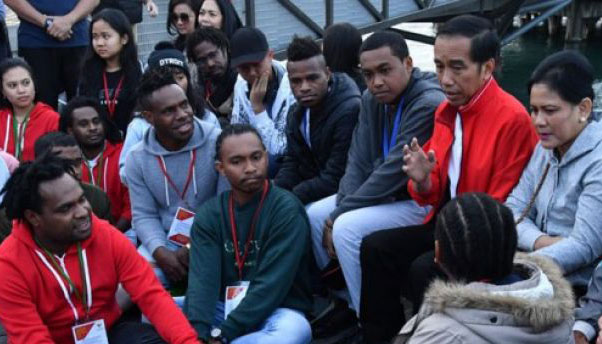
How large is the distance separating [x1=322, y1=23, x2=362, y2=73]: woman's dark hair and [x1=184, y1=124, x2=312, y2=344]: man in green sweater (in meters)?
1.20

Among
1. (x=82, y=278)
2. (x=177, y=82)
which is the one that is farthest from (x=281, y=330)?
(x=177, y=82)

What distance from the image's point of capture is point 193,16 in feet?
19.5

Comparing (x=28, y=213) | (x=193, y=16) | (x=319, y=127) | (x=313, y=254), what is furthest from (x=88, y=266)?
(x=193, y=16)

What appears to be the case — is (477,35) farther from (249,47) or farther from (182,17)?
(182,17)

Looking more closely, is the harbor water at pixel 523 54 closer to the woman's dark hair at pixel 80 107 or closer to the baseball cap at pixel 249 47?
the baseball cap at pixel 249 47

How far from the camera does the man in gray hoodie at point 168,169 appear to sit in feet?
13.2

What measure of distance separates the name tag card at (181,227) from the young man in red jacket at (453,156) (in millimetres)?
945

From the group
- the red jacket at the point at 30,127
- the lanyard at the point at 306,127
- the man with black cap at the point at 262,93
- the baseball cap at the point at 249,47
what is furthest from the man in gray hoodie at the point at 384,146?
the red jacket at the point at 30,127

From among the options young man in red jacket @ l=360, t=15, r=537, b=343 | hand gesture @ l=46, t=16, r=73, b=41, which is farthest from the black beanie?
young man in red jacket @ l=360, t=15, r=537, b=343

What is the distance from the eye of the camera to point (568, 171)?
3.00 meters

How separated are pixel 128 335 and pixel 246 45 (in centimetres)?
207

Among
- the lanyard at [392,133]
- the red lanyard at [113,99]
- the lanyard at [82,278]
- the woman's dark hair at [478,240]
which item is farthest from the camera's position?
the red lanyard at [113,99]

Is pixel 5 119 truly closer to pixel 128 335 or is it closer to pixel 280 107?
pixel 280 107

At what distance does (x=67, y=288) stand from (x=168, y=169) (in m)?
1.00
